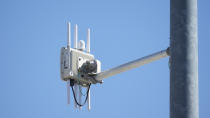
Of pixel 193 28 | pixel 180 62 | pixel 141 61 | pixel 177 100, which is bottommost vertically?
pixel 177 100

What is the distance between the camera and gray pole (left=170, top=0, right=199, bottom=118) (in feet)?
11.7

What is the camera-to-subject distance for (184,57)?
367 cm

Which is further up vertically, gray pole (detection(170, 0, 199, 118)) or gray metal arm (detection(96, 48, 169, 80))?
gray metal arm (detection(96, 48, 169, 80))

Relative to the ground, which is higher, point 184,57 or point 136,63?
point 136,63

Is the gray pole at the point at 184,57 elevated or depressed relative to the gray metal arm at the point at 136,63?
depressed

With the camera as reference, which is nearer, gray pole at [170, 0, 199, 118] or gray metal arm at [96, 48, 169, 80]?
gray pole at [170, 0, 199, 118]

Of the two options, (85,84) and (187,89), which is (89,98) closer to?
(85,84)

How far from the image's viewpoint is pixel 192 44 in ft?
12.1

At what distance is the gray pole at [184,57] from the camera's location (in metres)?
3.57

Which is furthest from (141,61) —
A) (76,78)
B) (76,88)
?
(76,88)

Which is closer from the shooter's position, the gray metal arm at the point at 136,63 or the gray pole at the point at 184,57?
the gray pole at the point at 184,57

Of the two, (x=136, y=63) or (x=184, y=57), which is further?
(x=136, y=63)

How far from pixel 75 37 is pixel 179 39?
8998 mm

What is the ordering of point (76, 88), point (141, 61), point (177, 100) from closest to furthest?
point (177, 100) < point (141, 61) < point (76, 88)
